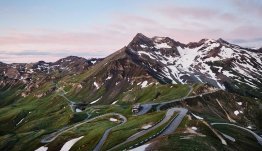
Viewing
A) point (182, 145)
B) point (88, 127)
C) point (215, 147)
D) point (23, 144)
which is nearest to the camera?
point (182, 145)

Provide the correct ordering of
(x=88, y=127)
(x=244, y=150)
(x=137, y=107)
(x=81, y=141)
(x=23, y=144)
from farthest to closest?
1. (x=137, y=107)
2. (x=23, y=144)
3. (x=88, y=127)
4. (x=81, y=141)
5. (x=244, y=150)

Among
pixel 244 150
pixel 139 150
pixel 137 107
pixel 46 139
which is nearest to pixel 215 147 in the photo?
pixel 139 150

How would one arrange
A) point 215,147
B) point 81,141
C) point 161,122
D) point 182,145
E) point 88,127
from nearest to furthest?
point 182,145 < point 215,147 < point 161,122 < point 81,141 < point 88,127

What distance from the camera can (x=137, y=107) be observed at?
623 feet

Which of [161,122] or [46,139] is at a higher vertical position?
[161,122]

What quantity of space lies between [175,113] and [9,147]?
92.1 m

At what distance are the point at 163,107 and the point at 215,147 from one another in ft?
410

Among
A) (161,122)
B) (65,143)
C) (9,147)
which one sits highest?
(161,122)

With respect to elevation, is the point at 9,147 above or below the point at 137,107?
below

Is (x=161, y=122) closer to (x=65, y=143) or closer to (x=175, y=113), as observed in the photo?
(x=175, y=113)

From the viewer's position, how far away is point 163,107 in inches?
7805

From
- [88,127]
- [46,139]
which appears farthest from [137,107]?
[46,139]

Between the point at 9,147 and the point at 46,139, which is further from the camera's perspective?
the point at 9,147

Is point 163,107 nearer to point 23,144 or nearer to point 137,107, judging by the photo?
point 137,107
